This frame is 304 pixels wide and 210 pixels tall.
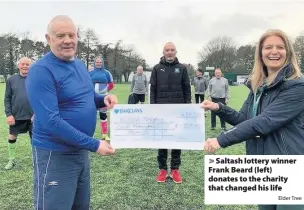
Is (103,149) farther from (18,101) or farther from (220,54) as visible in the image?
(220,54)

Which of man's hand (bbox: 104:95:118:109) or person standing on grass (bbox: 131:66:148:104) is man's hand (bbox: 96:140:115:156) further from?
person standing on grass (bbox: 131:66:148:104)

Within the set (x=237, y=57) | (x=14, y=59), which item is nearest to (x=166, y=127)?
(x=14, y=59)

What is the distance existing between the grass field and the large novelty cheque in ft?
3.81

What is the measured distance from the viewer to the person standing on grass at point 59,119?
2.46 meters

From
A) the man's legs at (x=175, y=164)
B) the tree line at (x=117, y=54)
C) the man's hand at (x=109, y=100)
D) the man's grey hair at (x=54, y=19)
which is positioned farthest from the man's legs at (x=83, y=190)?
the tree line at (x=117, y=54)

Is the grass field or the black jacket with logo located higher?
the black jacket with logo

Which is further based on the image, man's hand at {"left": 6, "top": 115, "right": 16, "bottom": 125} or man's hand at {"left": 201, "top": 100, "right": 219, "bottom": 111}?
man's hand at {"left": 6, "top": 115, "right": 16, "bottom": 125}

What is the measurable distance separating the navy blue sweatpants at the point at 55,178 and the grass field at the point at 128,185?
7.05 feet

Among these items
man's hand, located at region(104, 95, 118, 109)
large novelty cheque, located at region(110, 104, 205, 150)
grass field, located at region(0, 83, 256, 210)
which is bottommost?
grass field, located at region(0, 83, 256, 210)

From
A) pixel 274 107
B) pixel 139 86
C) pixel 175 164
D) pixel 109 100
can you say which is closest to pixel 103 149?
pixel 109 100

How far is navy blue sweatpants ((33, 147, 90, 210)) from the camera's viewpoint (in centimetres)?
259

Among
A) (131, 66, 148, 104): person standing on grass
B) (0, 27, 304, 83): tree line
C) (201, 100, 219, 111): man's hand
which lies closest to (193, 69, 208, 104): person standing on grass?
(131, 66, 148, 104): person standing on grass

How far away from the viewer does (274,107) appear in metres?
2.47

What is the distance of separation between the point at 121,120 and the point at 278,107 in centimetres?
194
